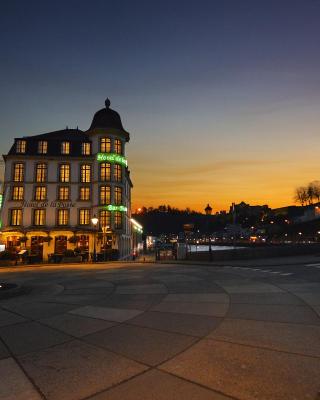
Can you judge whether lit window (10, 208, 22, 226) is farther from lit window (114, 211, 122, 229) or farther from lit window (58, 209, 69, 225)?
lit window (114, 211, 122, 229)

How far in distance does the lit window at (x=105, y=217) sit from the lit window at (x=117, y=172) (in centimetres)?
460

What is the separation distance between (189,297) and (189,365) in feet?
18.6

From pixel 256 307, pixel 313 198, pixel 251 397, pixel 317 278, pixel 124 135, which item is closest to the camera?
pixel 251 397

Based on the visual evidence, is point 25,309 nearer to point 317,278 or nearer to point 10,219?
point 317,278

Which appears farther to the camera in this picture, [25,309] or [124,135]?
[124,135]

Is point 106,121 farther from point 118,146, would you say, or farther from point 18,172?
point 18,172

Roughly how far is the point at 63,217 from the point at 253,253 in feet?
80.7

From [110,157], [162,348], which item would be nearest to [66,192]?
[110,157]

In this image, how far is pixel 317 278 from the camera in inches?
576

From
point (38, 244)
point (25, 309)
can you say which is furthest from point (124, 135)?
point (25, 309)

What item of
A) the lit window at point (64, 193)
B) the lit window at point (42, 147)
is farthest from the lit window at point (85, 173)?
the lit window at point (42, 147)

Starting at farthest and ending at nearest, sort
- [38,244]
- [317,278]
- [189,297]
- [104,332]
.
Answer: [38,244]
[317,278]
[189,297]
[104,332]

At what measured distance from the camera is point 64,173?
138ft

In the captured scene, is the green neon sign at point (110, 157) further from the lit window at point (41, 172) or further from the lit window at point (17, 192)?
the lit window at point (17, 192)
